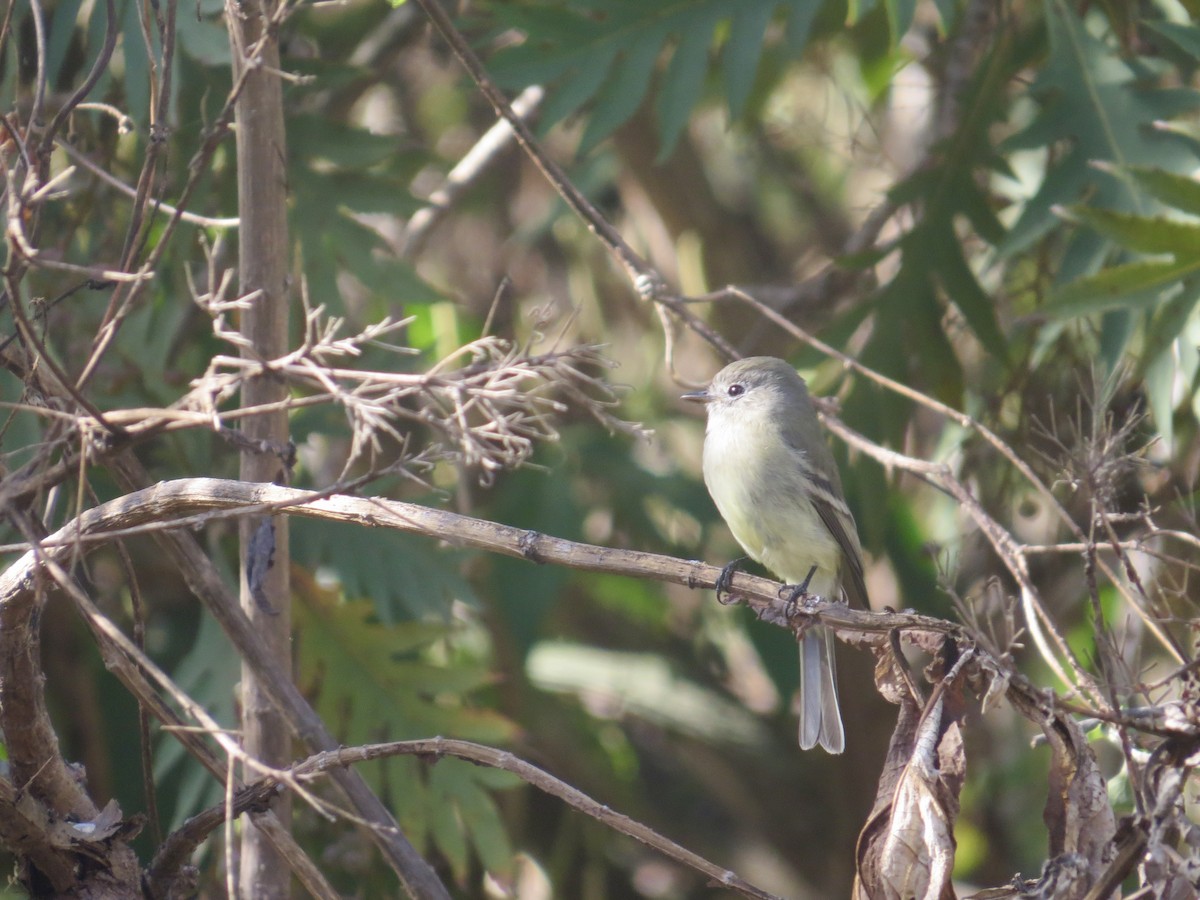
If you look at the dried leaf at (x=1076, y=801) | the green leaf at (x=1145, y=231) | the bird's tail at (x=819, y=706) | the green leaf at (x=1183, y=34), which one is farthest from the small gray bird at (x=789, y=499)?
the dried leaf at (x=1076, y=801)

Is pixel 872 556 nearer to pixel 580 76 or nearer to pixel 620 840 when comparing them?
pixel 580 76


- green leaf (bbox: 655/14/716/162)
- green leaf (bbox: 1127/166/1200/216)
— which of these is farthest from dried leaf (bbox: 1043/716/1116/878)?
green leaf (bbox: 655/14/716/162)

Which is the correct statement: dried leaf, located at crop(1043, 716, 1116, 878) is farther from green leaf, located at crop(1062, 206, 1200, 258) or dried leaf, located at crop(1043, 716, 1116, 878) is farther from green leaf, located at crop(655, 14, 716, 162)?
green leaf, located at crop(655, 14, 716, 162)

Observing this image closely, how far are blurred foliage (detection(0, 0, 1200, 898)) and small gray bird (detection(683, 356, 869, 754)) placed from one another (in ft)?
0.62

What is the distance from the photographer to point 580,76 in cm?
389

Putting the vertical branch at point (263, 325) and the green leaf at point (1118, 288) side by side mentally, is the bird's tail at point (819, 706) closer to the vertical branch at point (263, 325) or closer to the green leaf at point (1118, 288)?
the green leaf at point (1118, 288)

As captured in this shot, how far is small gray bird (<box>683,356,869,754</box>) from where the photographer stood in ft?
12.3

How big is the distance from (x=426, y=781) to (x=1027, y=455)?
2.20 m

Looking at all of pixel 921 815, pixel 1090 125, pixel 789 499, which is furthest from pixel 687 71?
pixel 921 815

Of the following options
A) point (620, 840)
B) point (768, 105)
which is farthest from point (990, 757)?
point (768, 105)

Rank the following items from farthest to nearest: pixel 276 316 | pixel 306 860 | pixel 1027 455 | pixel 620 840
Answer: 1. pixel 620 840
2. pixel 1027 455
3. pixel 276 316
4. pixel 306 860

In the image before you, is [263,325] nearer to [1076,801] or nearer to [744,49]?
[1076,801]

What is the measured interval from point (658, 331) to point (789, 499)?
2.74 m

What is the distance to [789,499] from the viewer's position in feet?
12.5
